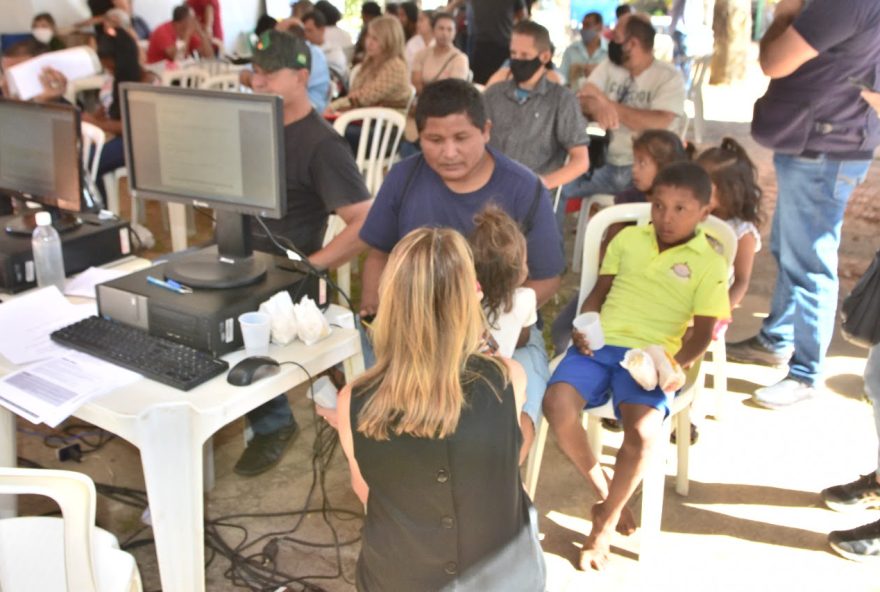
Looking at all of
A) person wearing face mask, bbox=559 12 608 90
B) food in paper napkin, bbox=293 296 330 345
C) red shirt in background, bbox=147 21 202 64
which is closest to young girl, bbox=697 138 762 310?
food in paper napkin, bbox=293 296 330 345

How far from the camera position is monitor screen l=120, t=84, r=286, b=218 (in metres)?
1.88

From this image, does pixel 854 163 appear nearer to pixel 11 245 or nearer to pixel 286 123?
pixel 286 123

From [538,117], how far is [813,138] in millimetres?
1065

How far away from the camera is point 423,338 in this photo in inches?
54.4

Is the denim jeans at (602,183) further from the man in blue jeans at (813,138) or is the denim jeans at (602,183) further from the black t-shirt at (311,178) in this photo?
the black t-shirt at (311,178)

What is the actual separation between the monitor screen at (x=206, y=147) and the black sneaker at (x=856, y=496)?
1780mm

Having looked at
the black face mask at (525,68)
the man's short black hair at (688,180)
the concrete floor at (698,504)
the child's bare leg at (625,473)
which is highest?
the black face mask at (525,68)

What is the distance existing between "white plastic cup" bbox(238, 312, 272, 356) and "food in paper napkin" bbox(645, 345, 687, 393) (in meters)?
0.95

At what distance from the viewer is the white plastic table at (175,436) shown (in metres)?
1.59

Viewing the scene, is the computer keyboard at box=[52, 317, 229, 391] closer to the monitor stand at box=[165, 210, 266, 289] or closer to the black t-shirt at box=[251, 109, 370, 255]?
the monitor stand at box=[165, 210, 266, 289]

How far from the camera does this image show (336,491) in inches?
97.5

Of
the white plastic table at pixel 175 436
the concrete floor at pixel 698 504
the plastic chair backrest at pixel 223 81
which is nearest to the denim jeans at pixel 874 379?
the concrete floor at pixel 698 504

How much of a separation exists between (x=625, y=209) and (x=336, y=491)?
125cm

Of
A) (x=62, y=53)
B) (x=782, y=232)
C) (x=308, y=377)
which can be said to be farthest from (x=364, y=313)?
(x=62, y=53)
